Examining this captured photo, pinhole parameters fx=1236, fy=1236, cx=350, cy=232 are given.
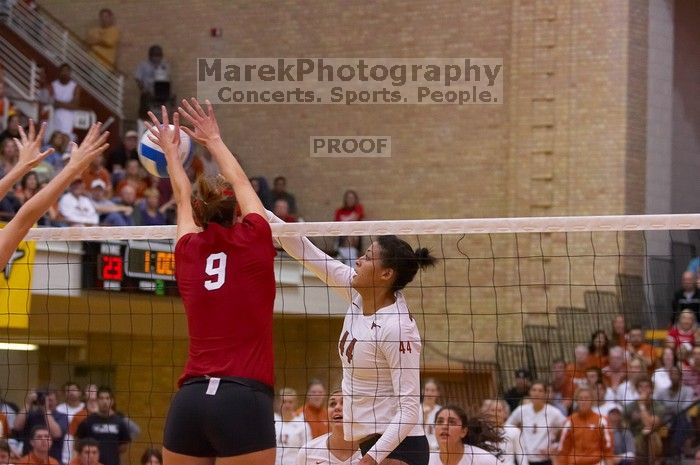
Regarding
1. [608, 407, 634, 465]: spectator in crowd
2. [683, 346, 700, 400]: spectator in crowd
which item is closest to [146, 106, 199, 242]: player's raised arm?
[608, 407, 634, 465]: spectator in crowd

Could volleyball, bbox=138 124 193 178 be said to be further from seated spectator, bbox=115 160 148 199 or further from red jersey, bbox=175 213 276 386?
seated spectator, bbox=115 160 148 199

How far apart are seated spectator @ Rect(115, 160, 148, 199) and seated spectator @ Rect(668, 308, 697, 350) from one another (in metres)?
7.51

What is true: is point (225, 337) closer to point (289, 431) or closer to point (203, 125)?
point (203, 125)

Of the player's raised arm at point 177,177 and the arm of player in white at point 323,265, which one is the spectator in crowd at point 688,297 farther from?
the player's raised arm at point 177,177

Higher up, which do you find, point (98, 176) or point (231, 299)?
point (98, 176)

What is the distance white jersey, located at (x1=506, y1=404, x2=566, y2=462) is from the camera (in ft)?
39.8

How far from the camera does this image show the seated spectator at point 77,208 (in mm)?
15156

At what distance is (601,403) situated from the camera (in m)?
12.7

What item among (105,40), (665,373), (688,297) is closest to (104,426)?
(665,373)

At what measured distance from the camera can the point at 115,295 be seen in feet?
47.6

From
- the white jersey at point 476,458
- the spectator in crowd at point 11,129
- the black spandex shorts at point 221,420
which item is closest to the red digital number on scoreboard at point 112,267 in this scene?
the spectator in crowd at point 11,129

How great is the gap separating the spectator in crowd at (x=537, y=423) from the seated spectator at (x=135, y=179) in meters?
6.84

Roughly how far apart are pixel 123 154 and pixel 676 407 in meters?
9.28

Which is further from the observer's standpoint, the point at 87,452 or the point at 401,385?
the point at 87,452
